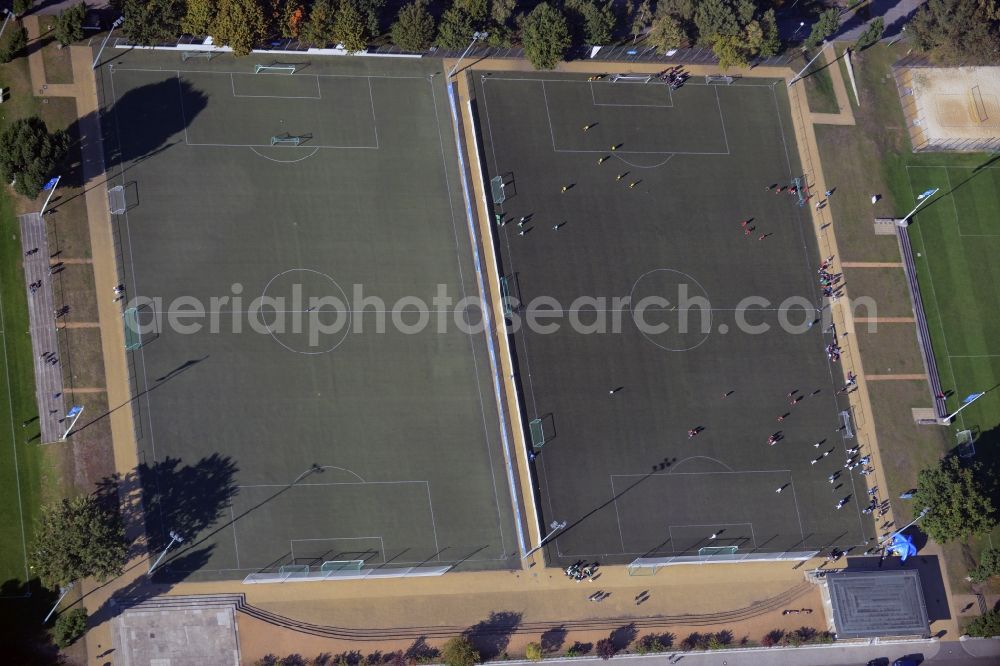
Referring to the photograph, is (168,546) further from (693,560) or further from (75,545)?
(693,560)

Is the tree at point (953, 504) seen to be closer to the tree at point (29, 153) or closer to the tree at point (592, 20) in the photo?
the tree at point (592, 20)

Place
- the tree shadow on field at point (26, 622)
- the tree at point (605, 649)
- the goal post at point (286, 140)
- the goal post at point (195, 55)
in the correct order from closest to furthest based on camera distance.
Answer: the tree shadow on field at point (26, 622)
the tree at point (605, 649)
the goal post at point (195, 55)
the goal post at point (286, 140)

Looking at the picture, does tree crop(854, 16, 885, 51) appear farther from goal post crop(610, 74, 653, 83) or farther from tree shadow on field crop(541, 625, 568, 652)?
tree shadow on field crop(541, 625, 568, 652)

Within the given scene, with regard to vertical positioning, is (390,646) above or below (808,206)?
below

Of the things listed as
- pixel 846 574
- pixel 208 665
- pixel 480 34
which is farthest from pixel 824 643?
pixel 480 34

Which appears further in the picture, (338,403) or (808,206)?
(808,206)

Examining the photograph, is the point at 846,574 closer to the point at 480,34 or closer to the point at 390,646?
the point at 390,646

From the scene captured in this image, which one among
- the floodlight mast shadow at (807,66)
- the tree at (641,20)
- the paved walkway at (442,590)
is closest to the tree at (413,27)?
the paved walkway at (442,590)

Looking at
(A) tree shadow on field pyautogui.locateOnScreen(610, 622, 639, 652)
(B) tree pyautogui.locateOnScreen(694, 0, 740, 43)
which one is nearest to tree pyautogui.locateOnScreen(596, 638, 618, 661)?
(A) tree shadow on field pyautogui.locateOnScreen(610, 622, 639, 652)
